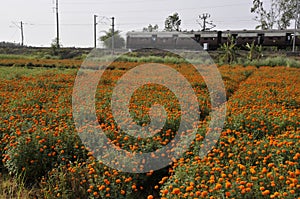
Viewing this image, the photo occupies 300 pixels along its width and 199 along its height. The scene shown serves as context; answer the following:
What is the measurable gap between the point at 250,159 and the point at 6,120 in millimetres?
3832

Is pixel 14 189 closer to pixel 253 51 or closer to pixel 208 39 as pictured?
pixel 253 51

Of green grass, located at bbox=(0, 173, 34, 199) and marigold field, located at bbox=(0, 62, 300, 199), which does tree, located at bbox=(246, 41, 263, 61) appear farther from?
green grass, located at bbox=(0, 173, 34, 199)

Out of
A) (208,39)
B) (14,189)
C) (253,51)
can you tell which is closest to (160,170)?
(14,189)

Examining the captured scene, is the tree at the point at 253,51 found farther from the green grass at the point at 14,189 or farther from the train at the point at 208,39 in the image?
the green grass at the point at 14,189

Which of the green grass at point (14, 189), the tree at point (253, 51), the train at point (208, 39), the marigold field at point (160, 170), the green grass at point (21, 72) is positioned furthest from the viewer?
the train at point (208, 39)

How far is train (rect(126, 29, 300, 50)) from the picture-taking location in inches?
1282

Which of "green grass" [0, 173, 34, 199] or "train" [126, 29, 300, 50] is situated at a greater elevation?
"train" [126, 29, 300, 50]

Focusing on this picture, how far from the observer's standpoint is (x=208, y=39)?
116 feet

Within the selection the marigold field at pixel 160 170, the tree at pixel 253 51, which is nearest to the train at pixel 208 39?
the tree at pixel 253 51

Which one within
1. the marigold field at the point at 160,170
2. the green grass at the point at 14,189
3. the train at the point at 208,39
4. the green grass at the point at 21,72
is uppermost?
the train at the point at 208,39

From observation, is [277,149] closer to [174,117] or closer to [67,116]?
[174,117]

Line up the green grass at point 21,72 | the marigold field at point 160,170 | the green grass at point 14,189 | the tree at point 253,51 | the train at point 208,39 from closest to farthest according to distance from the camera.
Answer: the marigold field at point 160,170 → the green grass at point 14,189 → the green grass at point 21,72 → the tree at point 253,51 → the train at point 208,39

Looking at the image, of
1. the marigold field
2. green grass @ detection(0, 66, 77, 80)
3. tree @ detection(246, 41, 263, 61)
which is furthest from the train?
the marigold field

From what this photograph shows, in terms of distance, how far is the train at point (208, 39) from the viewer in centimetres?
3256
